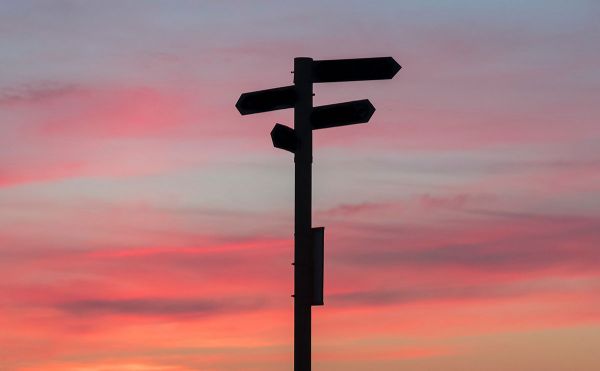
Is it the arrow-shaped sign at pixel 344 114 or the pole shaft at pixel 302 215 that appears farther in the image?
the arrow-shaped sign at pixel 344 114

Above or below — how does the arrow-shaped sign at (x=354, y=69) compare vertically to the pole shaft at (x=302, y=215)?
above

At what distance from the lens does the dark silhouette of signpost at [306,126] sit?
11805 millimetres

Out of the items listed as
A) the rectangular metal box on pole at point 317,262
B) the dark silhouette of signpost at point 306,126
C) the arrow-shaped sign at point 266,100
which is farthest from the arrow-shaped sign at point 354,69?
the rectangular metal box on pole at point 317,262

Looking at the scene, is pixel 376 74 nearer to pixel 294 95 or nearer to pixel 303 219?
pixel 294 95

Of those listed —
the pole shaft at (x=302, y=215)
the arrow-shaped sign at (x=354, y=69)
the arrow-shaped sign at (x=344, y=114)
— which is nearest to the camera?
the pole shaft at (x=302, y=215)

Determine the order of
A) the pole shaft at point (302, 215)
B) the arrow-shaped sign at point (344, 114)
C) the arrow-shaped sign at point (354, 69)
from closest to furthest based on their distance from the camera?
the pole shaft at point (302, 215) → the arrow-shaped sign at point (344, 114) → the arrow-shaped sign at point (354, 69)

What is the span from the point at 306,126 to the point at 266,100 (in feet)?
2.10

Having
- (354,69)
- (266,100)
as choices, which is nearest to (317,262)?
(266,100)

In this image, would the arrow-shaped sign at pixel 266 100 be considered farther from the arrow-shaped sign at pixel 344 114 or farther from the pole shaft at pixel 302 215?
the arrow-shaped sign at pixel 344 114

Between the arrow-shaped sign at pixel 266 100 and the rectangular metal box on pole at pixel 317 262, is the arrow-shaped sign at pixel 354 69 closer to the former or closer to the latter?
the arrow-shaped sign at pixel 266 100

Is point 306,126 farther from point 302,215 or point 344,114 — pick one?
point 302,215

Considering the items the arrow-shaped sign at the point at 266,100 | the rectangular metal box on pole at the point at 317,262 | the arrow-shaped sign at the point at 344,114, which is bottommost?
the rectangular metal box on pole at the point at 317,262

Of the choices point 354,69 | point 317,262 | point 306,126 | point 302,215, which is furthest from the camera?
point 354,69

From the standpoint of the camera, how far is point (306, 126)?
1227 cm
